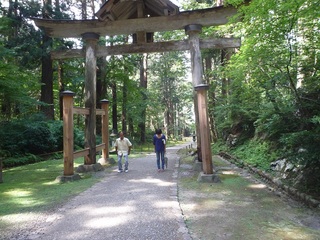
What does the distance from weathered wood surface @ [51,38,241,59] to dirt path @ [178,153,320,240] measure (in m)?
4.67

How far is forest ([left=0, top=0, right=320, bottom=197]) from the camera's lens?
5664 millimetres

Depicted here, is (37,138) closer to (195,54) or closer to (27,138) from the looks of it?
(27,138)

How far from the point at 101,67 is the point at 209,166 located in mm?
13666

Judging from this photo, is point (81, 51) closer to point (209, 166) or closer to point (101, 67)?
point (209, 166)

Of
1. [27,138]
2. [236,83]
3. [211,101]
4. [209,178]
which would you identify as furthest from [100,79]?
[209,178]

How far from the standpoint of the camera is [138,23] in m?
9.02

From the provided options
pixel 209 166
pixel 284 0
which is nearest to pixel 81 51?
pixel 209 166

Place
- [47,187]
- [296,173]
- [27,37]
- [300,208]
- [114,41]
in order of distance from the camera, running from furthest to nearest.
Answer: [114,41] → [27,37] → [47,187] → [296,173] → [300,208]

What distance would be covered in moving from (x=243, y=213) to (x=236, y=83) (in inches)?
289

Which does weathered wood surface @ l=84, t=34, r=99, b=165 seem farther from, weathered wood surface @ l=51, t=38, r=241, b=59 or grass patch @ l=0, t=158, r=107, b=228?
grass patch @ l=0, t=158, r=107, b=228

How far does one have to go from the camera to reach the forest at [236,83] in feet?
18.6

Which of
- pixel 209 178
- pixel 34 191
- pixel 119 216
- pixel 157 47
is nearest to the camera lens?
pixel 119 216

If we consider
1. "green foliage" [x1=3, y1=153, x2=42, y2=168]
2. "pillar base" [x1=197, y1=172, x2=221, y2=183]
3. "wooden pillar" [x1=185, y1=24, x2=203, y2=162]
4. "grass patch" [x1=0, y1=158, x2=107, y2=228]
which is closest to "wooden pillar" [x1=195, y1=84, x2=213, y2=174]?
"pillar base" [x1=197, y1=172, x2=221, y2=183]

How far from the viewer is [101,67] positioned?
61.8 feet
